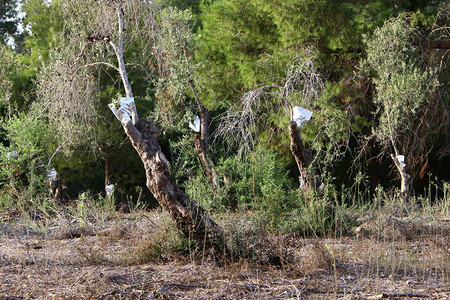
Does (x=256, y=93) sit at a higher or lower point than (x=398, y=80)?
lower

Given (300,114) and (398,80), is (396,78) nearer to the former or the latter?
(398,80)

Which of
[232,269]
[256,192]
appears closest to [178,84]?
[256,192]

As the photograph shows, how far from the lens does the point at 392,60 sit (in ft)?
30.3

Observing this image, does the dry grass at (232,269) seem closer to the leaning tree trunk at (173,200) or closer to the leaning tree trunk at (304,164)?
the leaning tree trunk at (173,200)

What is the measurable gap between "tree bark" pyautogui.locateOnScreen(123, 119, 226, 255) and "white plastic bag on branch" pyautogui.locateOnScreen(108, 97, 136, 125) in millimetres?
52

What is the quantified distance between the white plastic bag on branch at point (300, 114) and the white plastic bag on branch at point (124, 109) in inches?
65.3

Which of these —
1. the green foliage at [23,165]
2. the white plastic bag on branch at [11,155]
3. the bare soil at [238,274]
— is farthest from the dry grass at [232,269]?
the white plastic bag on branch at [11,155]

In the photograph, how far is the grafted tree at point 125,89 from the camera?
471cm

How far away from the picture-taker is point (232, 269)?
4.23m

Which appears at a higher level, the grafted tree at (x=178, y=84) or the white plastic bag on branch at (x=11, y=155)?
the grafted tree at (x=178, y=84)

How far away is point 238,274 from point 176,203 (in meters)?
0.88

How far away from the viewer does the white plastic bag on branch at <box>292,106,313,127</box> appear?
18.2ft

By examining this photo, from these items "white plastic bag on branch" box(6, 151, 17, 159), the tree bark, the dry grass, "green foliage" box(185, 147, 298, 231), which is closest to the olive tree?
"green foliage" box(185, 147, 298, 231)

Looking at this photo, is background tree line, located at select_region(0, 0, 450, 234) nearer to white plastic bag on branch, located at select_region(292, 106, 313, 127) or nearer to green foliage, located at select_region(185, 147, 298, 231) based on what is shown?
green foliage, located at select_region(185, 147, 298, 231)
